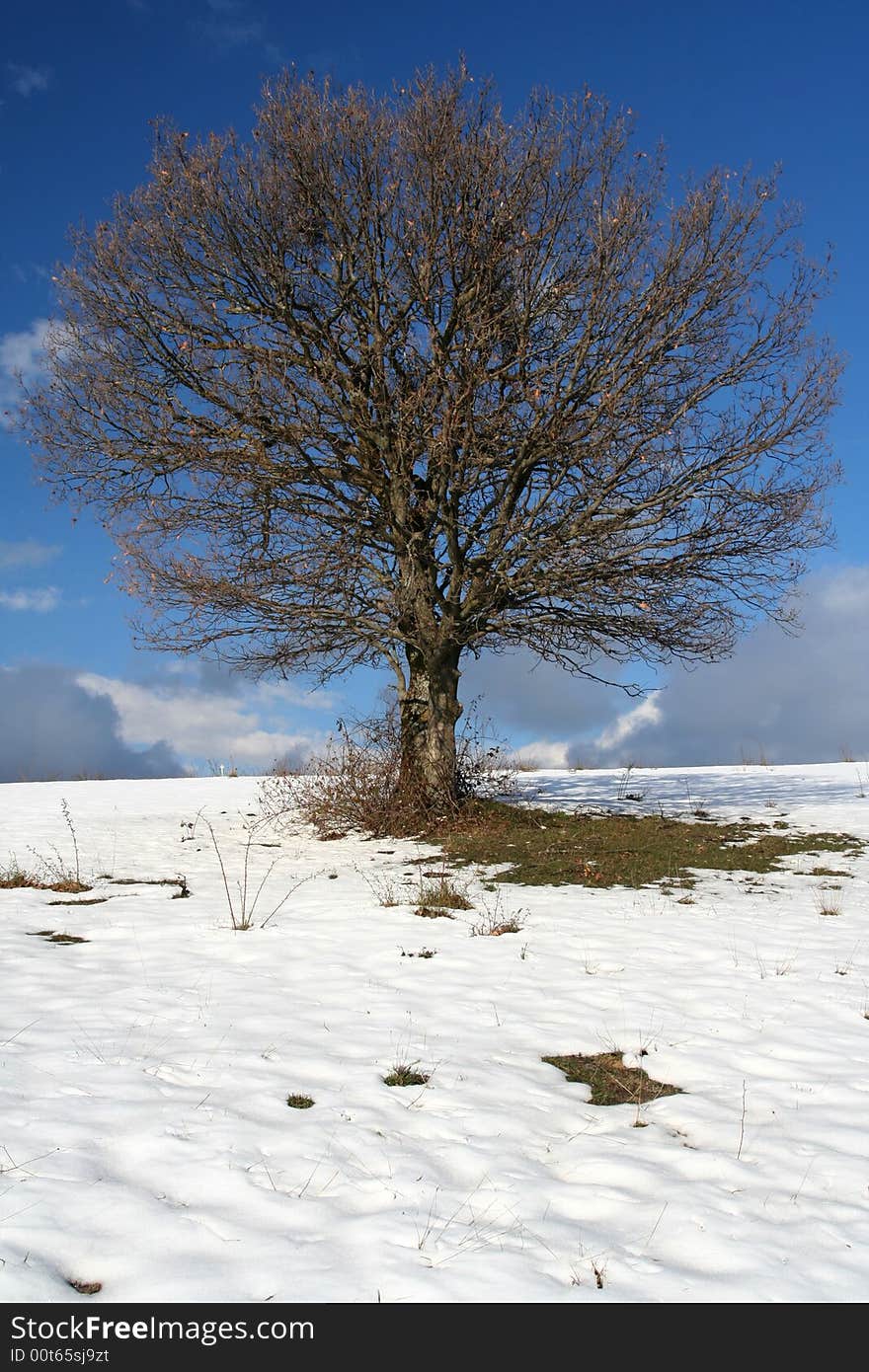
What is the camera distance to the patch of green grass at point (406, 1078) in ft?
16.0

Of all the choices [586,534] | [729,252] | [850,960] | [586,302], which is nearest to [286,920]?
[850,960]

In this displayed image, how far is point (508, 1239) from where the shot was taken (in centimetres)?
330

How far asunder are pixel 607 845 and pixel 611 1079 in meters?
8.20

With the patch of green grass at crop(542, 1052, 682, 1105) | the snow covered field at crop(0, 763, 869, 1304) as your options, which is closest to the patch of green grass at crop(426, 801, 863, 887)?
the snow covered field at crop(0, 763, 869, 1304)

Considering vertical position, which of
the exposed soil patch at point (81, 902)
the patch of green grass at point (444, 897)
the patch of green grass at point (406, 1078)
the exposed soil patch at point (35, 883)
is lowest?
the patch of green grass at point (406, 1078)

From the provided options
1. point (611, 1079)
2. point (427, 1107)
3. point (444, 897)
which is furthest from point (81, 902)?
point (611, 1079)

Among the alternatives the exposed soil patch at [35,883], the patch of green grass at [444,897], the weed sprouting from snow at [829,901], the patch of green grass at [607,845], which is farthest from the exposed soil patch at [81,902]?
the weed sprouting from snow at [829,901]

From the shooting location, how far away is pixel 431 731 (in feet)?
50.9

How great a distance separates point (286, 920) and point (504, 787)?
872 cm

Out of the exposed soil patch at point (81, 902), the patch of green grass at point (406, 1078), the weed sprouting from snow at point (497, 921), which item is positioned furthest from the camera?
the exposed soil patch at point (81, 902)

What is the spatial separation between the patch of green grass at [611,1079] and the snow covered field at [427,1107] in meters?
0.11

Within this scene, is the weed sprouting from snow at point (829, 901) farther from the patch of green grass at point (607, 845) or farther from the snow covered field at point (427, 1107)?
the patch of green grass at point (607, 845)

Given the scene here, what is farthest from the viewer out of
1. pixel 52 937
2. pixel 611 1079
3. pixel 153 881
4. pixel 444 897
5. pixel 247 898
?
pixel 153 881

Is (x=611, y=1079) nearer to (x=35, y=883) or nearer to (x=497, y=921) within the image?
(x=497, y=921)
